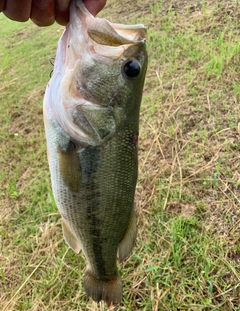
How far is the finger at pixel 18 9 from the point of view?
1334mm

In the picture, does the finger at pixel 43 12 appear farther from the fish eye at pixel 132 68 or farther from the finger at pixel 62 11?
the fish eye at pixel 132 68

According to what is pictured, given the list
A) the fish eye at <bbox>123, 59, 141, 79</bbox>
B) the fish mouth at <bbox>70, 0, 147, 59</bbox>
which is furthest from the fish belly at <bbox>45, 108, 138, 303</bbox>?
the fish mouth at <bbox>70, 0, 147, 59</bbox>

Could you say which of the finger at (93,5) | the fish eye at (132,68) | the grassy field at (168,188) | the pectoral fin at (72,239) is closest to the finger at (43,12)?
the finger at (93,5)

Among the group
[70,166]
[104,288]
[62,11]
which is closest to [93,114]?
[70,166]

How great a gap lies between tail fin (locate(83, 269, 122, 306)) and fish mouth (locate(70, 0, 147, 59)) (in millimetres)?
950

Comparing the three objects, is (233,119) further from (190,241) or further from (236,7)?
(236,7)

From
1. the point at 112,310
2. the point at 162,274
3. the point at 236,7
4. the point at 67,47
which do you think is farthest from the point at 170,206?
the point at 236,7

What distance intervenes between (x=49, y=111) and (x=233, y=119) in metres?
2.14

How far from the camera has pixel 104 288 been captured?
5.62ft

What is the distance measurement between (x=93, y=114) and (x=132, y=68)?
8.6 inches

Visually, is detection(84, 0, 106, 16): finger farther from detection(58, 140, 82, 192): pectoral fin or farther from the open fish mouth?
detection(58, 140, 82, 192): pectoral fin

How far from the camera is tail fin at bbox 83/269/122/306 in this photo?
1712 millimetres

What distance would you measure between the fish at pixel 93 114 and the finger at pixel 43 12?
0.07 metres

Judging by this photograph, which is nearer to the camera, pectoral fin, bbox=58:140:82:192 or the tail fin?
pectoral fin, bbox=58:140:82:192
